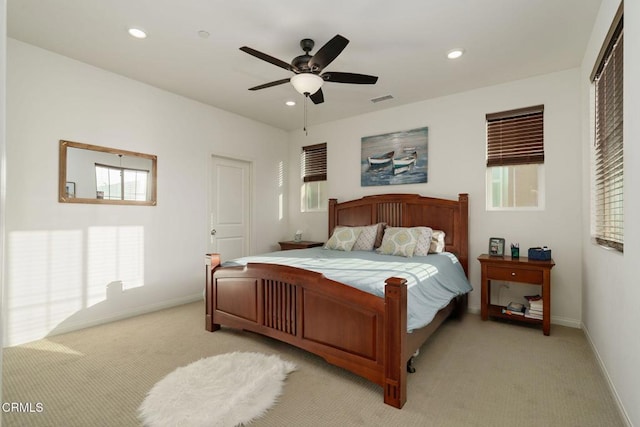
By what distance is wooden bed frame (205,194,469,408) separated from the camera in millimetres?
2064

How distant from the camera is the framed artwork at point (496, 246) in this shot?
3627mm

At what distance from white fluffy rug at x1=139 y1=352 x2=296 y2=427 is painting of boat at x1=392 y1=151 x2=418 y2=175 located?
117 inches

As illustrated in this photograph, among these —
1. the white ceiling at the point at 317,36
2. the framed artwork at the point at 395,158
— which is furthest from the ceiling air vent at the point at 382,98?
the framed artwork at the point at 395,158

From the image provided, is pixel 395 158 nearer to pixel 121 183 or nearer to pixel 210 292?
pixel 210 292

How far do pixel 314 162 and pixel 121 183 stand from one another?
2.89 meters

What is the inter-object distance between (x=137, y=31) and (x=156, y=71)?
2.53ft

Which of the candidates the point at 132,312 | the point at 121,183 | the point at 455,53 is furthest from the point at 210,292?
the point at 455,53

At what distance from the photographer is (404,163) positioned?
14.7ft

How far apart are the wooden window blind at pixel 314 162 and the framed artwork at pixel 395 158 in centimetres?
75

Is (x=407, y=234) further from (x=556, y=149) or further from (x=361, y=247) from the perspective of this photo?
(x=556, y=149)

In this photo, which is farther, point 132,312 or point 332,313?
point 132,312

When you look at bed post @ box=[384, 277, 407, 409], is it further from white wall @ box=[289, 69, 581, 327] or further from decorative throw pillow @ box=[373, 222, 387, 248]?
white wall @ box=[289, 69, 581, 327]

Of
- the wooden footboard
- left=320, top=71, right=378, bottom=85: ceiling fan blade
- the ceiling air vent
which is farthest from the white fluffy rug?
the ceiling air vent

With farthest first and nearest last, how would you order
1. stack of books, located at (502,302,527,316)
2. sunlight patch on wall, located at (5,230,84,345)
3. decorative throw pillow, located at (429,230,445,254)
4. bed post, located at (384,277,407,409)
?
decorative throw pillow, located at (429,230,445,254), stack of books, located at (502,302,527,316), sunlight patch on wall, located at (5,230,84,345), bed post, located at (384,277,407,409)
